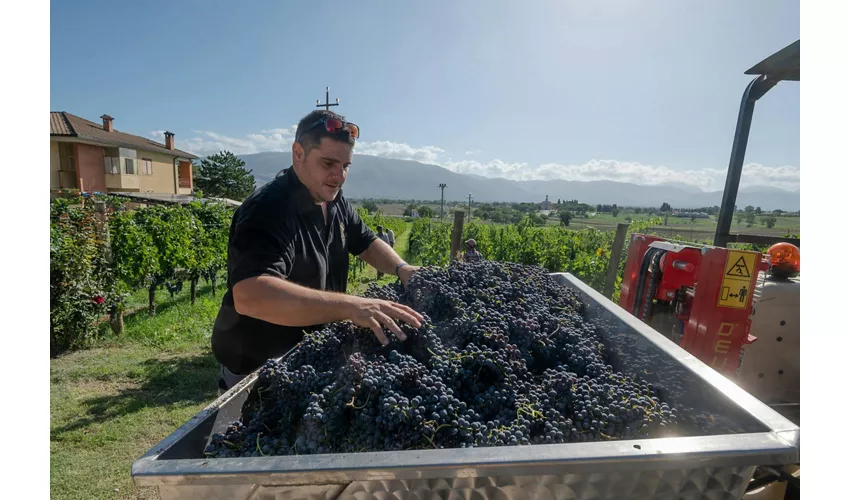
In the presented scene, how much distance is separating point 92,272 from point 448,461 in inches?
281

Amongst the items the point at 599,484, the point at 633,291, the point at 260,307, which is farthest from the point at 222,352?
the point at 633,291

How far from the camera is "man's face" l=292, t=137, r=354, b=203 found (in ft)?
7.43

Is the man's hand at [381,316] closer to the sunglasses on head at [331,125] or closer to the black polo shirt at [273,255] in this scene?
the black polo shirt at [273,255]

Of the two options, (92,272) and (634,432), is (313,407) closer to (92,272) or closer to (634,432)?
(634,432)

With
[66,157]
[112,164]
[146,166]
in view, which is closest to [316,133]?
[66,157]

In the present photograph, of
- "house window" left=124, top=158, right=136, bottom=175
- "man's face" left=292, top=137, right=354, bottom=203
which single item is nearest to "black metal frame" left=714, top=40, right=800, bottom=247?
"man's face" left=292, top=137, right=354, bottom=203

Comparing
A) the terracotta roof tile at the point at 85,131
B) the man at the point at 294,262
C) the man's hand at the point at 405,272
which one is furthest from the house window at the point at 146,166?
the man's hand at the point at 405,272

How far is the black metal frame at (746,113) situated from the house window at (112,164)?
3412 cm

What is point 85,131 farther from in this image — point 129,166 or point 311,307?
point 311,307

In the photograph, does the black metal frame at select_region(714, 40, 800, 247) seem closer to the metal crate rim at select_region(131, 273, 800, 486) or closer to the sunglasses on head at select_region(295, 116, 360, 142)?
the metal crate rim at select_region(131, 273, 800, 486)

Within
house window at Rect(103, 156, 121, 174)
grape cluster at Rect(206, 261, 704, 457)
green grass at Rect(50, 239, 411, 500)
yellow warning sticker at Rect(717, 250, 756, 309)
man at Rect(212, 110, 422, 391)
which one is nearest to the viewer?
grape cluster at Rect(206, 261, 704, 457)

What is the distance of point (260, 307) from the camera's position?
1.77 m

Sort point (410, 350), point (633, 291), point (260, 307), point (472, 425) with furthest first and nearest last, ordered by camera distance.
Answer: point (633, 291), point (260, 307), point (410, 350), point (472, 425)

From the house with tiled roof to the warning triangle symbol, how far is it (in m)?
30.7
